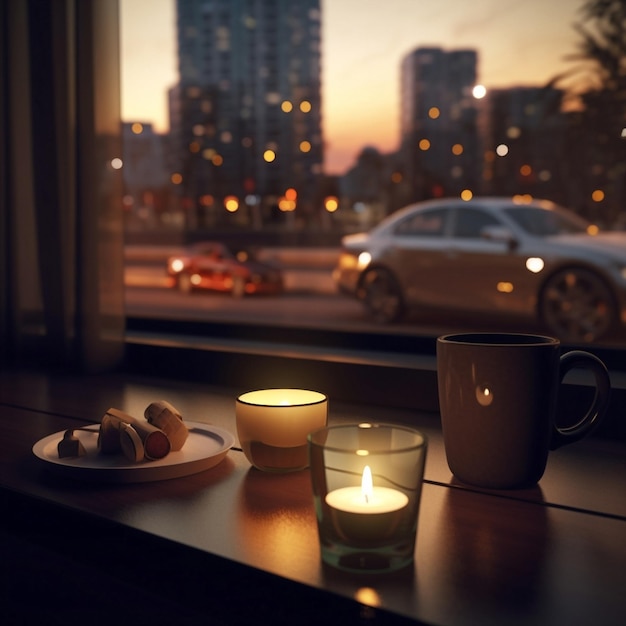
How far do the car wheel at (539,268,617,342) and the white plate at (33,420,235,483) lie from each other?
9.51 ft

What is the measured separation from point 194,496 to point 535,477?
1.09 feet

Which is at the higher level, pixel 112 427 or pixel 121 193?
pixel 121 193

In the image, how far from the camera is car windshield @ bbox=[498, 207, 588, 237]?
13.0 feet

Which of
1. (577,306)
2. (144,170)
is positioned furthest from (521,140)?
(144,170)

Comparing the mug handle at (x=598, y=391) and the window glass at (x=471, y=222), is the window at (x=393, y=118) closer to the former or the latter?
the window glass at (x=471, y=222)

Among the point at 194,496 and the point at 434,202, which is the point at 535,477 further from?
the point at 434,202

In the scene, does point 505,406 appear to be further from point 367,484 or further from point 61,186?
point 61,186

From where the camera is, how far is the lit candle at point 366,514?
55cm

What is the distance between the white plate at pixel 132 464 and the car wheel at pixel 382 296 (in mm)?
3519

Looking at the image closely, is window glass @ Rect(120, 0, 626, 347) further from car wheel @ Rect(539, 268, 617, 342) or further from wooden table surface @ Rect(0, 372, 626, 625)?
wooden table surface @ Rect(0, 372, 626, 625)

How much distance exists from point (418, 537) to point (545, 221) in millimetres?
3718

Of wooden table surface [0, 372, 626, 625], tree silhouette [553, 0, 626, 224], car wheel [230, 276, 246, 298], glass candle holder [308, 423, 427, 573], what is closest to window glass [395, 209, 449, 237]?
tree silhouette [553, 0, 626, 224]

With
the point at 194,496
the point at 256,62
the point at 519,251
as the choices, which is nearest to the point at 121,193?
the point at 194,496

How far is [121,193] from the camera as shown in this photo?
1637 millimetres
